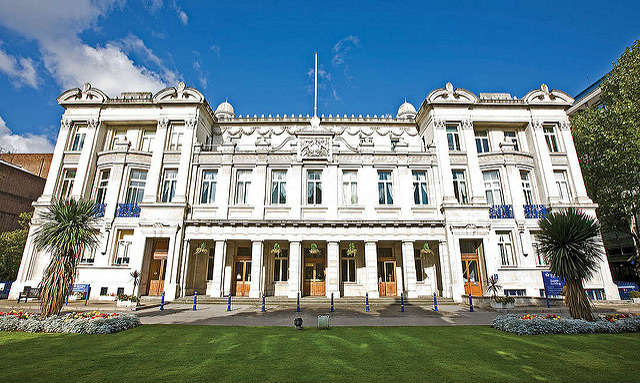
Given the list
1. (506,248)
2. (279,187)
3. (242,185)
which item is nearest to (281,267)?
(279,187)

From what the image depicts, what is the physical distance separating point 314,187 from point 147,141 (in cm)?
1633

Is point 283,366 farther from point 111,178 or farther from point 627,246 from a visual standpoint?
point 627,246

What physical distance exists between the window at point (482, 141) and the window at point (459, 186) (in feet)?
13.1

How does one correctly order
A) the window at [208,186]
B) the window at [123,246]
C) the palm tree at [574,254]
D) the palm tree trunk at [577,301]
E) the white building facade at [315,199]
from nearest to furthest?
1. the palm tree trunk at [577,301]
2. the palm tree at [574,254]
3. the white building facade at [315,199]
4. the window at [123,246]
5. the window at [208,186]

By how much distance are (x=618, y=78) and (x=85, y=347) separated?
39.4 m

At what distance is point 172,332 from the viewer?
11.2 meters

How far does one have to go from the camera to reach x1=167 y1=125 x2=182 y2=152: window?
25.8 meters

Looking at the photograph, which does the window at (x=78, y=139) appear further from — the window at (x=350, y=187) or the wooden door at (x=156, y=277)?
the window at (x=350, y=187)

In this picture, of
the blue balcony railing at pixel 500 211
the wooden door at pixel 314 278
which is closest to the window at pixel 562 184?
the blue balcony railing at pixel 500 211

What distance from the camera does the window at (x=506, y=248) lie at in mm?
23672

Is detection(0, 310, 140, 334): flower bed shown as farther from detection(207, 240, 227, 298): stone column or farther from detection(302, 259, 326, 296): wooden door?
detection(302, 259, 326, 296): wooden door

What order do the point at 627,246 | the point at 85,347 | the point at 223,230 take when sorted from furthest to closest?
the point at 627,246
the point at 223,230
the point at 85,347

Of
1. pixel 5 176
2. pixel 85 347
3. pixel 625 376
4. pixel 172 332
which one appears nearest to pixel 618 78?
pixel 625 376

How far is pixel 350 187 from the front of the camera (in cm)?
2462
